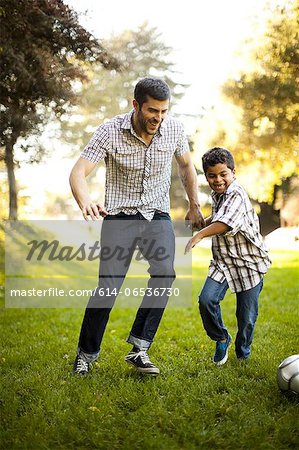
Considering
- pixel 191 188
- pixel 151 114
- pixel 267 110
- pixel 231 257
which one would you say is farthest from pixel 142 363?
pixel 267 110

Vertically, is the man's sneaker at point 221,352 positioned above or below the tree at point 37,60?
below

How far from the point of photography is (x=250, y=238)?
11.9ft

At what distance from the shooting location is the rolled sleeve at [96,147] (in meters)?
3.46

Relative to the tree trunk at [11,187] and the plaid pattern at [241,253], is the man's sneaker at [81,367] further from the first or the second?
the tree trunk at [11,187]

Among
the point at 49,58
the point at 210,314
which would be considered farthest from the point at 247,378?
the point at 49,58

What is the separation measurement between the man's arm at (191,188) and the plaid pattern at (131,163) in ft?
0.67

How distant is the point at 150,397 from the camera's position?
312cm

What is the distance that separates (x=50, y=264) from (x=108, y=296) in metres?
6.55

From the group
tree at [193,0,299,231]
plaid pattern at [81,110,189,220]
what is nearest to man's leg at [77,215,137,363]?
plaid pattern at [81,110,189,220]

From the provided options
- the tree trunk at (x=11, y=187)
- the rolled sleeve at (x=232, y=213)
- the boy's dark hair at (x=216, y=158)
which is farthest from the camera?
the tree trunk at (x=11, y=187)

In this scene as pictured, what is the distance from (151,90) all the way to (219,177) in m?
0.73

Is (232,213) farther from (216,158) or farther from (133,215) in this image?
(133,215)

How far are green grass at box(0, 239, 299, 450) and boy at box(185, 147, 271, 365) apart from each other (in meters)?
0.36

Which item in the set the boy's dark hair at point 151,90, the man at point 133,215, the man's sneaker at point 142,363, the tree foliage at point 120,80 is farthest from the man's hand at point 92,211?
the tree foliage at point 120,80
